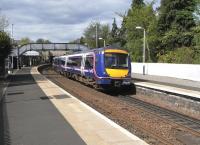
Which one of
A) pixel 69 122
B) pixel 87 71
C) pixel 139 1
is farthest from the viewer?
pixel 139 1

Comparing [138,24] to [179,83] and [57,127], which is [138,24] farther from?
[57,127]

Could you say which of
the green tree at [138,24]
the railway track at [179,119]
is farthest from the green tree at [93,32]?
the railway track at [179,119]

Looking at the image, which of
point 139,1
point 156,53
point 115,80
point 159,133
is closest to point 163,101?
point 115,80

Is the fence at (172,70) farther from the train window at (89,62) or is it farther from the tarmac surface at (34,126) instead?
the tarmac surface at (34,126)

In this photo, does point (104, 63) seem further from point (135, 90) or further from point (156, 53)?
point (156, 53)

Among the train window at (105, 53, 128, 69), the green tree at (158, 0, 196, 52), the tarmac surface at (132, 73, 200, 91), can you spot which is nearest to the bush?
the green tree at (158, 0, 196, 52)

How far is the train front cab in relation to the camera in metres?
29.7

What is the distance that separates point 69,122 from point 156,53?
63318 millimetres

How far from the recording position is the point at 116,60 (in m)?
30.3

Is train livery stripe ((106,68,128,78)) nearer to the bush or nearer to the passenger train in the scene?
the passenger train

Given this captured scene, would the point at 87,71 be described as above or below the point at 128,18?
below

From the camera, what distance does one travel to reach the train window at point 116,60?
98.3 feet

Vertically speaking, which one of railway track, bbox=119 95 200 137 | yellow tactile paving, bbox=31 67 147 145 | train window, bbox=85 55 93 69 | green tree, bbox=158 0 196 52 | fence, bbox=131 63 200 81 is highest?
green tree, bbox=158 0 196 52

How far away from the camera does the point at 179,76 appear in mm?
46219
